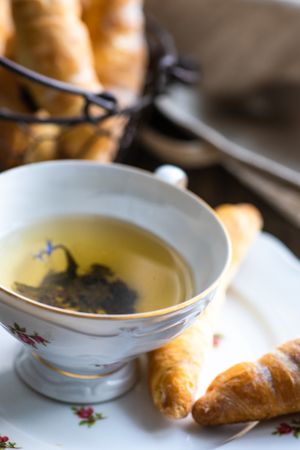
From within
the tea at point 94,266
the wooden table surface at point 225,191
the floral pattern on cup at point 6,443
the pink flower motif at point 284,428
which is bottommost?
the wooden table surface at point 225,191

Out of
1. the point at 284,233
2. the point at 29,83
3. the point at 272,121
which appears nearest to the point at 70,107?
the point at 29,83

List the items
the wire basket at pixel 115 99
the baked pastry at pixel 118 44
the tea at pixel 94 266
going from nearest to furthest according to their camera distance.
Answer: the tea at pixel 94 266 < the wire basket at pixel 115 99 < the baked pastry at pixel 118 44

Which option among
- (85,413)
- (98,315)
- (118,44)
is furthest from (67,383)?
(118,44)

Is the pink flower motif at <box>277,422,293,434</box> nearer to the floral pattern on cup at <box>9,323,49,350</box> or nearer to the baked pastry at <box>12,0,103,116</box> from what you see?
the floral pattern on cup at <box>9,323,49,350</box>

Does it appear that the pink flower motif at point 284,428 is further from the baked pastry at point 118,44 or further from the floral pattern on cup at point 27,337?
the baked pastry at point 118,44

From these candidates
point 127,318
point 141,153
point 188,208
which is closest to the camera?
point 127,318

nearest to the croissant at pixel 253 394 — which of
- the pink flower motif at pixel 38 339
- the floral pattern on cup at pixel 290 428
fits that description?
the floral pattern on cup at pixel 290 428

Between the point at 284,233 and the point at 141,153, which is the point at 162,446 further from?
the point at 141,153
